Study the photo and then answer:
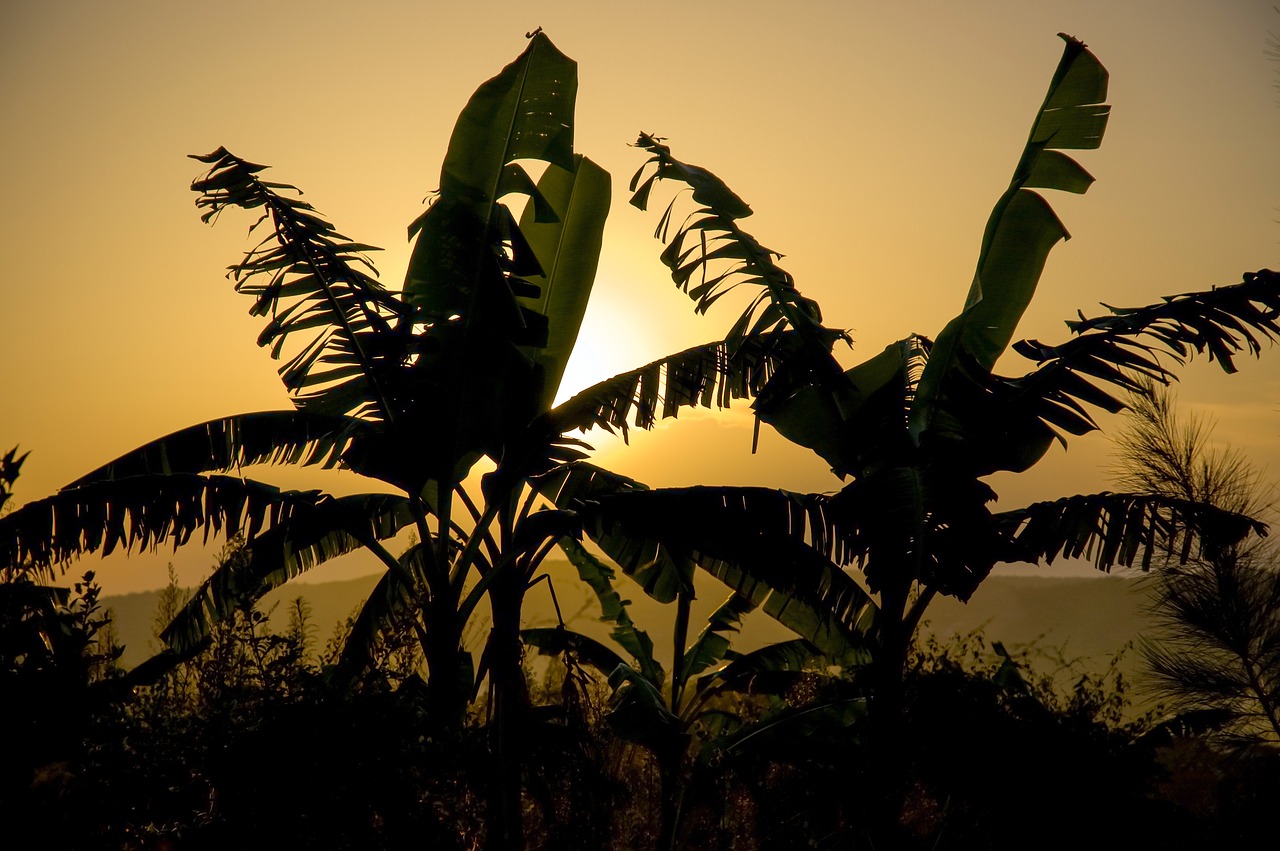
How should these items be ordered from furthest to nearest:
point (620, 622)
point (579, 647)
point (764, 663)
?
point (620, 622) → point (579, 647) → point (764, 663)

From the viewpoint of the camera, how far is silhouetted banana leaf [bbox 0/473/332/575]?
6180 mm

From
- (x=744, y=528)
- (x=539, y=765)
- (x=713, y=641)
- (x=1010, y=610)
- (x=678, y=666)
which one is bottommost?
(x=1010, y=610)

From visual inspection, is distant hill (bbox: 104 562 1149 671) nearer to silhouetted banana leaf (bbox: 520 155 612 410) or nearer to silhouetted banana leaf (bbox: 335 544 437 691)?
silhouetted banana leaf (bbox: 335 544 437 691)

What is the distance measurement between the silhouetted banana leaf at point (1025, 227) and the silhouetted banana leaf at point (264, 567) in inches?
179

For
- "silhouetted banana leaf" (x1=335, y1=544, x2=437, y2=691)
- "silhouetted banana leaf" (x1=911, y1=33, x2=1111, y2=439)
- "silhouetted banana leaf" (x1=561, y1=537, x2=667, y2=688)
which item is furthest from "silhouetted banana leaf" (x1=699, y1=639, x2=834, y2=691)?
"silhouetted banana leaf" (x1=911, y1=33, x2=1111, y2=439)

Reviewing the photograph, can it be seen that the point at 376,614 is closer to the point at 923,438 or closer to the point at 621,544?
the point at 621,544

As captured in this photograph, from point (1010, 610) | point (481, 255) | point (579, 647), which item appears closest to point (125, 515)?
point (481, 255)

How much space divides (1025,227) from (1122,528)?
2650 millimetres

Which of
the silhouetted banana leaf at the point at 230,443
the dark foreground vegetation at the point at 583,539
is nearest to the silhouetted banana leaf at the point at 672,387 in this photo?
the dark foreground vegetation at the point at 583,539

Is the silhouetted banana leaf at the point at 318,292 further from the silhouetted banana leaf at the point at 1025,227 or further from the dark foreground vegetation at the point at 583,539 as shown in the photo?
the silhouetted banana leaf at the point at 1025,227

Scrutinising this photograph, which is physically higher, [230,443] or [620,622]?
[230,443]

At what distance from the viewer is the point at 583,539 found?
714 cm

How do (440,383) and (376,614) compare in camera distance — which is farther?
(376,614)

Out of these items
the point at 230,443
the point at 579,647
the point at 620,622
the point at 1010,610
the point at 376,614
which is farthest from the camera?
the point at 1010,610
